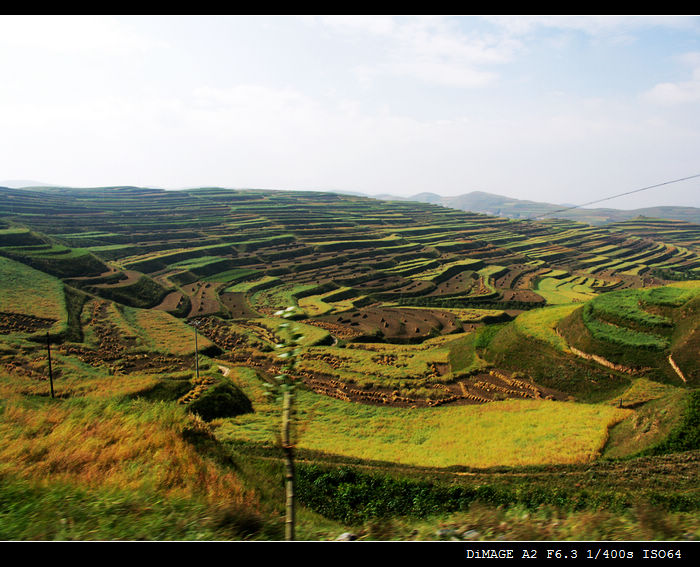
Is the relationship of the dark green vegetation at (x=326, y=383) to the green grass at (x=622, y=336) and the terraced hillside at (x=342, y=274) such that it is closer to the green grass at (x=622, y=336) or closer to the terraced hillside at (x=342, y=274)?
the green grass at (x=622, y=336)

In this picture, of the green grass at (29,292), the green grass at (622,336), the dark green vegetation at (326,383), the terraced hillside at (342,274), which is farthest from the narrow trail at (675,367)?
the green grass at (29,292)

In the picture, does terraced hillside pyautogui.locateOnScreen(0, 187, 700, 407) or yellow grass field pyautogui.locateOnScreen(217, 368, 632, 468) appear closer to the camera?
yellow grass field pyautogui.locateOnScreen(217, 368, 632, 468)

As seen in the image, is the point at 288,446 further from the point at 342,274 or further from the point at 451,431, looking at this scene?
the point at 342,274

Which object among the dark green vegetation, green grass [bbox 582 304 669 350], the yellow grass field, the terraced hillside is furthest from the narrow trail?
the terraced hillside

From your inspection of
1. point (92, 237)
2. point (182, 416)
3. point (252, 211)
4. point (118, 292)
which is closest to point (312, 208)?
point (252, 211)

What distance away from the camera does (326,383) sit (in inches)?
1299

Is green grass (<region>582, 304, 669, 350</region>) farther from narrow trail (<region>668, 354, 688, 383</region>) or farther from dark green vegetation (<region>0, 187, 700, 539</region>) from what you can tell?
narrow trail (<region>668, 354, 688, 383</region>)

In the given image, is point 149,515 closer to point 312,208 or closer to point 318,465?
point 318,465

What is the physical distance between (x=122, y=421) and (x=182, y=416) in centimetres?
217

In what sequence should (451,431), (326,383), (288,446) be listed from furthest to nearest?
(326,383)
(451,431)
(288,446)

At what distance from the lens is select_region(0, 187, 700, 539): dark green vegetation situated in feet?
17.0

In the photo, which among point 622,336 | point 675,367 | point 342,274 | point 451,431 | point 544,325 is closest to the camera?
point 451,431

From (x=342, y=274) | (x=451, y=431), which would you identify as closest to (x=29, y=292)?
(x=342, y=274)

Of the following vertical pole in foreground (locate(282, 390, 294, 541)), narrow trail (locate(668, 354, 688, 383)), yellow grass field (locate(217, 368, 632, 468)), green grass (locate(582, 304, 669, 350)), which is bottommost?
yellow grass field (locate(217, 368, 632, 468))
